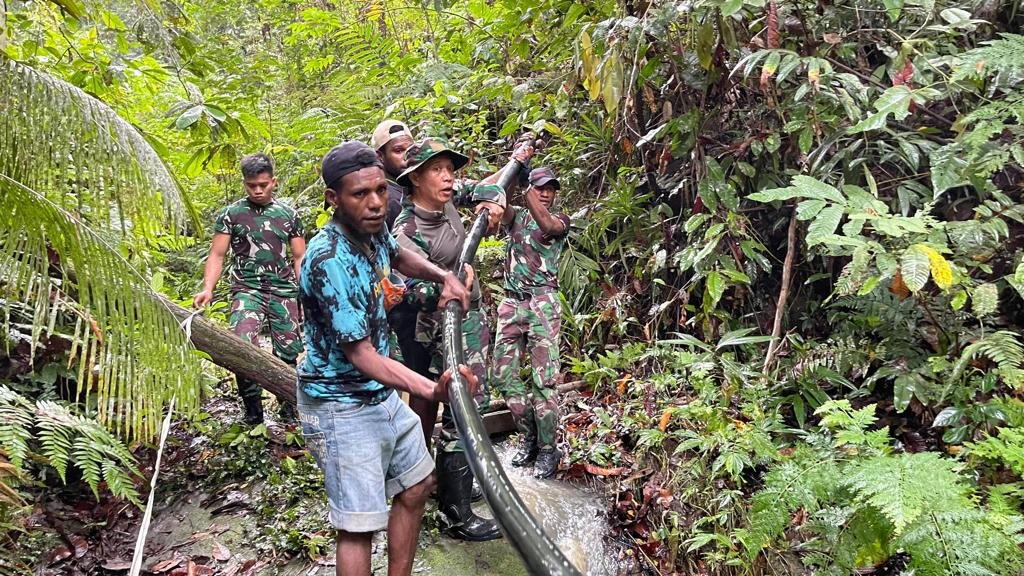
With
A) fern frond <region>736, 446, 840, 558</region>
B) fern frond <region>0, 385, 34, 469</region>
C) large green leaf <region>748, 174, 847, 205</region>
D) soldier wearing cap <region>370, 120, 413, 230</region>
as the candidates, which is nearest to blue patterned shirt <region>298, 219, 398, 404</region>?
soldier wearing cap <region>370, 120, 413, 230</region>

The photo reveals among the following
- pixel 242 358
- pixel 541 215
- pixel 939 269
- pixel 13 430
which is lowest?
pixel 242 358

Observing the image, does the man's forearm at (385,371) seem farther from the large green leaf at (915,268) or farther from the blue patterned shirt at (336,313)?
the large green leaf at (915,268)

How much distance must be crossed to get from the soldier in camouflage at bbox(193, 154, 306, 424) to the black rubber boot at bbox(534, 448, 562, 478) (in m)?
2.54

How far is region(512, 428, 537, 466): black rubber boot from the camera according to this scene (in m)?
5.28

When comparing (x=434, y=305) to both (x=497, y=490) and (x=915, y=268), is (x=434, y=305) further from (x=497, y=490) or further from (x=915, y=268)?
(x=915, y=268)

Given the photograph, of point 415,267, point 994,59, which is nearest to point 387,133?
point 415,267

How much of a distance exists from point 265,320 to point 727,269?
161 inches

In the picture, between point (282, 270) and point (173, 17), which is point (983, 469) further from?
point (173, 17)

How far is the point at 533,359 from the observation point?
5.13 meters

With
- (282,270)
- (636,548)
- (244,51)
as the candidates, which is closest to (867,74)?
(636,548)

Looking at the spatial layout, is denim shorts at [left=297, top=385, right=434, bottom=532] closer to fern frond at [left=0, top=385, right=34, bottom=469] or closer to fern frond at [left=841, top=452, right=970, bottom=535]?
fern frond at [left=0, top=385, right=34, bottom=469]

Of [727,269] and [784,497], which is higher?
[727,269]

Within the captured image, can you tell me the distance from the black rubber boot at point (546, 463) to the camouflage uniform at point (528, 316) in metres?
0.05

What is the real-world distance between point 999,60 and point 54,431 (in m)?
5.83
